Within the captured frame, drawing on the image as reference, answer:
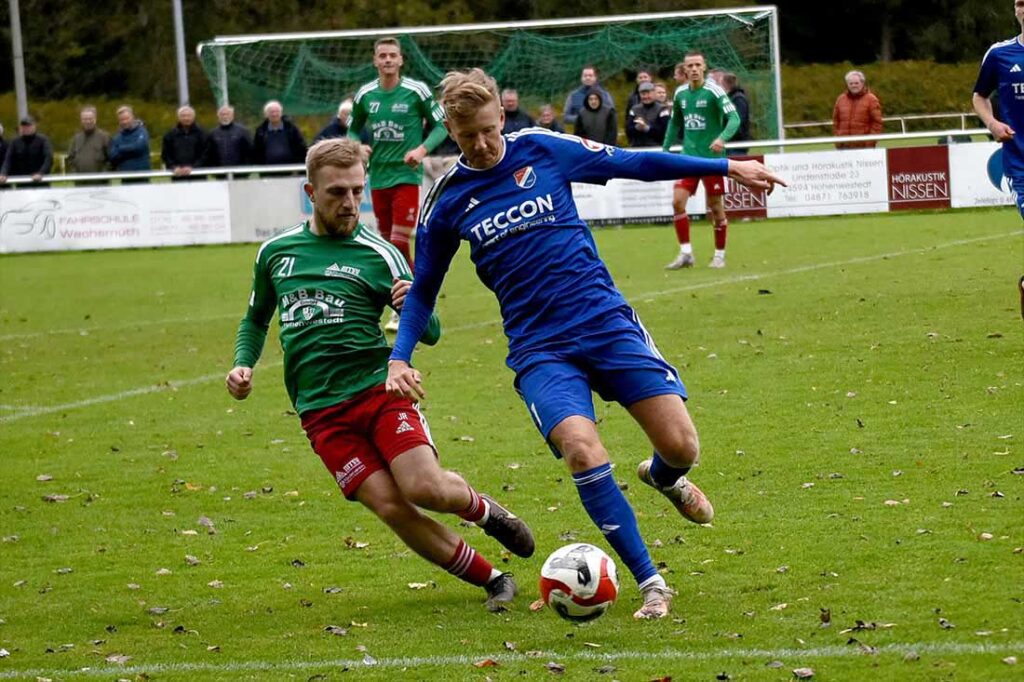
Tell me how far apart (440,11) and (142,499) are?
47.7 meters

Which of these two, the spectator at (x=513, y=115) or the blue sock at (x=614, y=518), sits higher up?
the spectator at (x=513, y=115)

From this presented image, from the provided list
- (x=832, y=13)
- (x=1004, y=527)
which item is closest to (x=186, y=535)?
(x=1004, y=527)

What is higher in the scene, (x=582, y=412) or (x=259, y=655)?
(x=582, y=412)

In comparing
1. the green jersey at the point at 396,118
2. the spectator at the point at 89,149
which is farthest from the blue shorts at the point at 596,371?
the spectator at the point at 89,149

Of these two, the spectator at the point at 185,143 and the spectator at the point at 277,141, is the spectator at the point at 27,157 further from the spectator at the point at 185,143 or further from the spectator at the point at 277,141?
the spectator at the point at 277,141

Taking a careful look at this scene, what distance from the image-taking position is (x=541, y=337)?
6.24m

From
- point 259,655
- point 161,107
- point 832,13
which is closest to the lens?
point 259,655

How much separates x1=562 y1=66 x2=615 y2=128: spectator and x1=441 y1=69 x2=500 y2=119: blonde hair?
59.7 ft

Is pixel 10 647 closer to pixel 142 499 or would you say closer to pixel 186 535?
pixel 186 535

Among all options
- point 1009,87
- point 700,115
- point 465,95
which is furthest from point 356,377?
point 700,115

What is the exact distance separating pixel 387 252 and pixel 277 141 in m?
18.5

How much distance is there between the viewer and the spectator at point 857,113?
80.0 ft

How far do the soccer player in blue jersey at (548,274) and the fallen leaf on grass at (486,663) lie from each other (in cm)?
69

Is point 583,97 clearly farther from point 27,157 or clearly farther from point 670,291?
point 670,291
